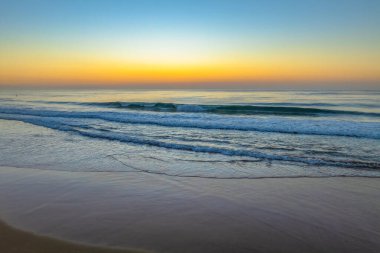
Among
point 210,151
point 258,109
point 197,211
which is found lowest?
point 197,211

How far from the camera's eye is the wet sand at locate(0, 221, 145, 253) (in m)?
3.28

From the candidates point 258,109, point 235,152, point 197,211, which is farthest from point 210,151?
point 258,109

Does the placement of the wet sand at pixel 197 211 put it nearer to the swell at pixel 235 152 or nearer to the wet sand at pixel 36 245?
Answer: the wet sand at pixel 36 245

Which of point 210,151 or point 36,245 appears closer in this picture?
point 36,245

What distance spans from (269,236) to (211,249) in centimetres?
86

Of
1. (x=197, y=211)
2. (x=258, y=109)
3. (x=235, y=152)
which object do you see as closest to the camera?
(x=197, y=211)

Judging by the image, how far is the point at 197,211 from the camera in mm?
4555

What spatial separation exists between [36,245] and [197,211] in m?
2.24

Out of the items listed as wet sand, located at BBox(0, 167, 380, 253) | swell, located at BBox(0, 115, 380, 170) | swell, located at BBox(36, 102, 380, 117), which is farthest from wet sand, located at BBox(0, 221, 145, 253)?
swell, located at BBox(36, 102, 380, 117)

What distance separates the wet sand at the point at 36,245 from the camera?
10.8 feet

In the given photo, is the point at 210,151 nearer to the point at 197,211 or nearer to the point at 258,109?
the point at 197,211

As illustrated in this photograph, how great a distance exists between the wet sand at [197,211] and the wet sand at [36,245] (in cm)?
14

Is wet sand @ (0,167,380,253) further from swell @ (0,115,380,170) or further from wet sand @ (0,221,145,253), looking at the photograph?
swell @ (0,115,380,170)

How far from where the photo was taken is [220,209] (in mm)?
4621
